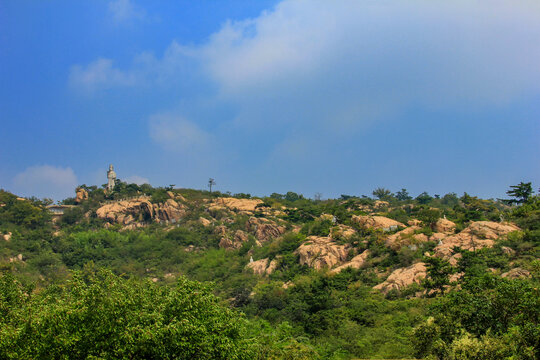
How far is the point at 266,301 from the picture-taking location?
130 ft

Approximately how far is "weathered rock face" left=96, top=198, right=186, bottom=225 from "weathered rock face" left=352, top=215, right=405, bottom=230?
33.2m

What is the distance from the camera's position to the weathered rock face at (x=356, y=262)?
43.0 metres

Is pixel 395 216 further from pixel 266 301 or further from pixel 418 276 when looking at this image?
pixel 266 301

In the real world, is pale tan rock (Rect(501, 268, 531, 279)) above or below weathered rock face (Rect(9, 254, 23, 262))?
below

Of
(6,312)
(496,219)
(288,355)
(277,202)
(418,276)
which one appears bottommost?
(288,355)

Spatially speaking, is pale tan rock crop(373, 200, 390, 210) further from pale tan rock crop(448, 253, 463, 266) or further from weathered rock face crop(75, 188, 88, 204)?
weathered rock face crop(75, 188, 88, 204)

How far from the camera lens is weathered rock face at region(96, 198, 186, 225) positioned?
71875 mm

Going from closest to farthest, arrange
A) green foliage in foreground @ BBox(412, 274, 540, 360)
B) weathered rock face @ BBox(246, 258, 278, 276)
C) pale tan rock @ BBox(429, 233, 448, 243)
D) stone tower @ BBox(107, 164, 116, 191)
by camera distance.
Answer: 1. green foliage in foreground @ BBox(412, 274, 540, 360)
2. pale tan rock @ BBox(429, 233, 448, 243)
3. weathered rock face @ BBox(246, 258, 278, 276)
4. stone tower @ BBox(107, 164, 116, 191)

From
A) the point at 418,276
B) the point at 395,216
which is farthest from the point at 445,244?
the point at 395,216

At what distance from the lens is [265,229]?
61250 mm

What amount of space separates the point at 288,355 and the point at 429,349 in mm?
7004

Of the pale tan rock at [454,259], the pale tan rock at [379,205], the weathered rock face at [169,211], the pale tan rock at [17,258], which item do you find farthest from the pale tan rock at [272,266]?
the pale tan rock at [17,258]

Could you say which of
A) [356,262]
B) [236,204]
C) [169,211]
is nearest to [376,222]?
[356,262]

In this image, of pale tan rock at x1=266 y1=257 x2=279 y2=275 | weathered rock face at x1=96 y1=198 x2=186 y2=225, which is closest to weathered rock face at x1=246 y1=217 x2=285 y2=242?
pale tan rock at x1=266 y1=257 x2=279 y2=275
